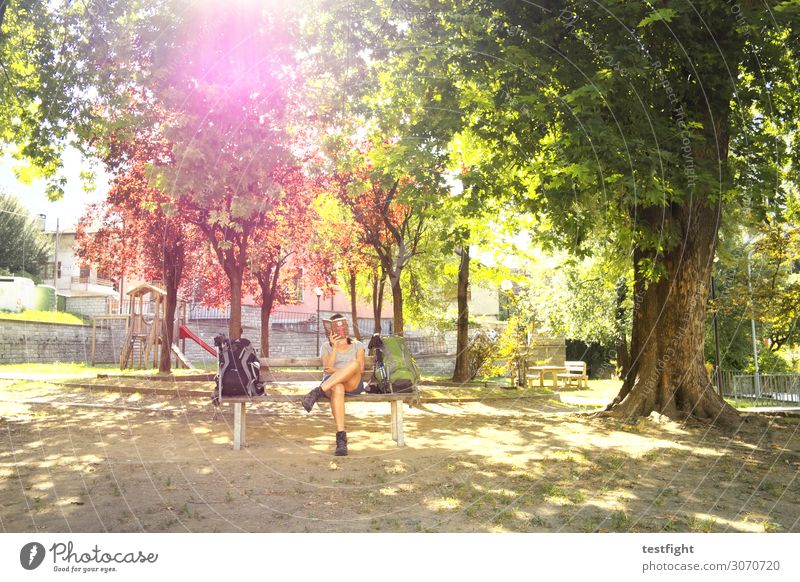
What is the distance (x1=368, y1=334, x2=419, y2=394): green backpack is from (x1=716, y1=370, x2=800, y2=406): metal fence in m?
13.2

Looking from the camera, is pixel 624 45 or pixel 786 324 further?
Answer: pixel 786 324

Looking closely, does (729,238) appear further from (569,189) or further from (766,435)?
(569,189)

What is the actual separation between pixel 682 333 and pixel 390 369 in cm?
531

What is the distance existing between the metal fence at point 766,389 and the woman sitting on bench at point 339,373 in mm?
13911

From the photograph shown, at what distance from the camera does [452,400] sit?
49.2 ft

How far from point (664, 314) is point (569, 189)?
3350 mm

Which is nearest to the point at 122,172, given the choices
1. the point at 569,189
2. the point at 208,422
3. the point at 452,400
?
the point at 208,422

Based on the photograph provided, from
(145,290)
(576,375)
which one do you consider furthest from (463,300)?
(145,290)

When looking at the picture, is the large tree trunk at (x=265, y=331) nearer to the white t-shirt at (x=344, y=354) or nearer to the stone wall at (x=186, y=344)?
the stone wall at (x=186, y=344)

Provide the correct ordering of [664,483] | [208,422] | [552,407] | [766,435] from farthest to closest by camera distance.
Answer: [552,407] → [208,422] → [766,435] → [664,483]

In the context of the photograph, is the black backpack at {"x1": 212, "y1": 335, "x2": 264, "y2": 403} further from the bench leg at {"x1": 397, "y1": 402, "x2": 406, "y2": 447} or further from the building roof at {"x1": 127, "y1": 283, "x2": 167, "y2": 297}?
the building roof at {"x1": 127, "y1": 283, "x2": 167, "y2": 297}

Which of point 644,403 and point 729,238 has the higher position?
point 729,238

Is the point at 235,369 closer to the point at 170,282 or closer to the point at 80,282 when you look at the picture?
the point at 170,282

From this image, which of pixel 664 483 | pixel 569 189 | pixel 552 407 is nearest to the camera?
pixel 664 483
